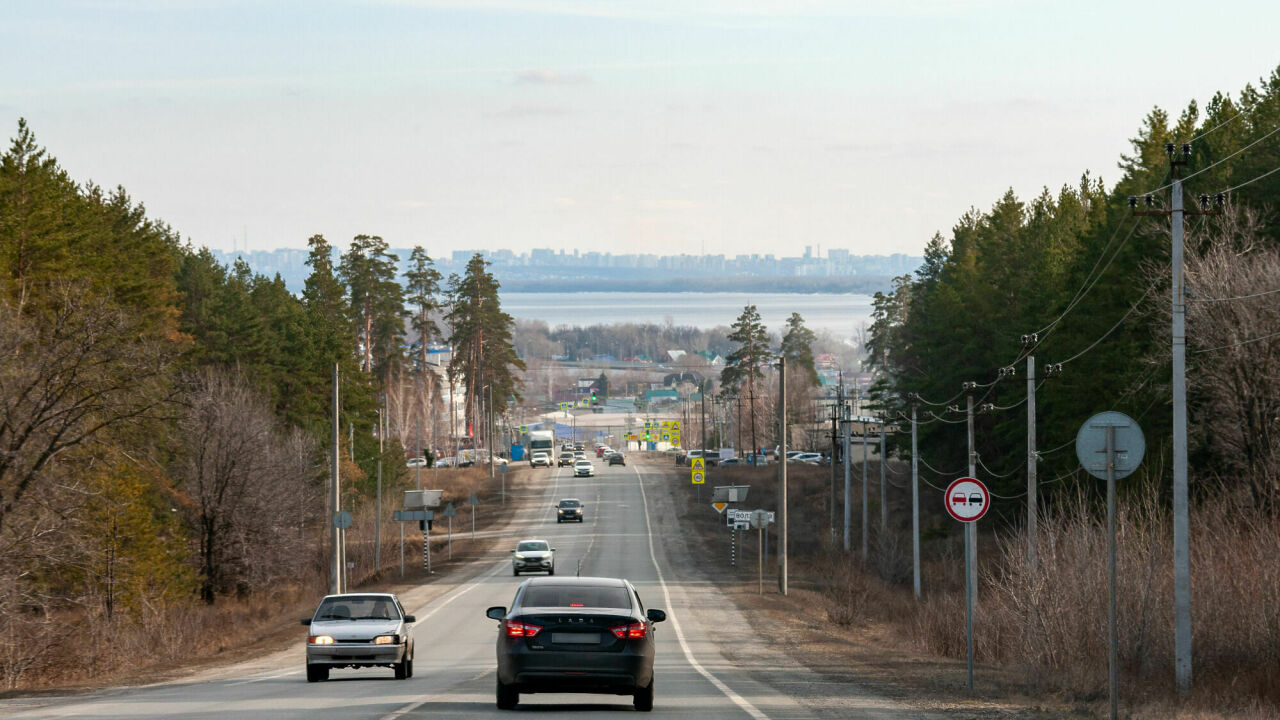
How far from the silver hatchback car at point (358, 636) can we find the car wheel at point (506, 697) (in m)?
6.51

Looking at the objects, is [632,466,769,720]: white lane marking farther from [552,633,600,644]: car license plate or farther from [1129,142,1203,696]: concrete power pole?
[1129,142,1203,696]: concrete power pole

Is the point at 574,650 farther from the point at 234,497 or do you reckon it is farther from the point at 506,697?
the point at 234,497

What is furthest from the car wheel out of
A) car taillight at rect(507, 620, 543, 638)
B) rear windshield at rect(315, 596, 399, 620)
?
rear windshield at rect(315, 596, 399, 620)

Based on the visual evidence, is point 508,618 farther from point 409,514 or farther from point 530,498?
point 530,498

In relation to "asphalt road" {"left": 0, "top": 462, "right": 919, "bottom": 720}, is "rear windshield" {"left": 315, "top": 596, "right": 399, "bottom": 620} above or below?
above

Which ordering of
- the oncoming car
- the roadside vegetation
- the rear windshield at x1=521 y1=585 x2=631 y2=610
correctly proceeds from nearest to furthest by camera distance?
the oncoming car, the rear windshield at x1=521 y1=585 x2=631 y2=610, the roadside vegetation

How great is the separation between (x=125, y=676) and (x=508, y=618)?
12679 millimetres

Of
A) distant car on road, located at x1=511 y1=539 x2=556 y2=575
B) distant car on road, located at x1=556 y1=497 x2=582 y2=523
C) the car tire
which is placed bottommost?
distant car on road, located at x1=556 y1=497 x2=582 y2=523

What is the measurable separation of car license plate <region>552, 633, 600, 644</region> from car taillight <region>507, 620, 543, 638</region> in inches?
8.1

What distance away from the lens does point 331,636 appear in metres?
22.9

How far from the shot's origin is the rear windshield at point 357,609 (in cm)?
2350

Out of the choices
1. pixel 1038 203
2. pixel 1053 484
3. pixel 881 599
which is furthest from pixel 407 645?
pixel 1038 203

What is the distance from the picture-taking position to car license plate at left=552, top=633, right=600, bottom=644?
52.9ft

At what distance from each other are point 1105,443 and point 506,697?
743 cm
